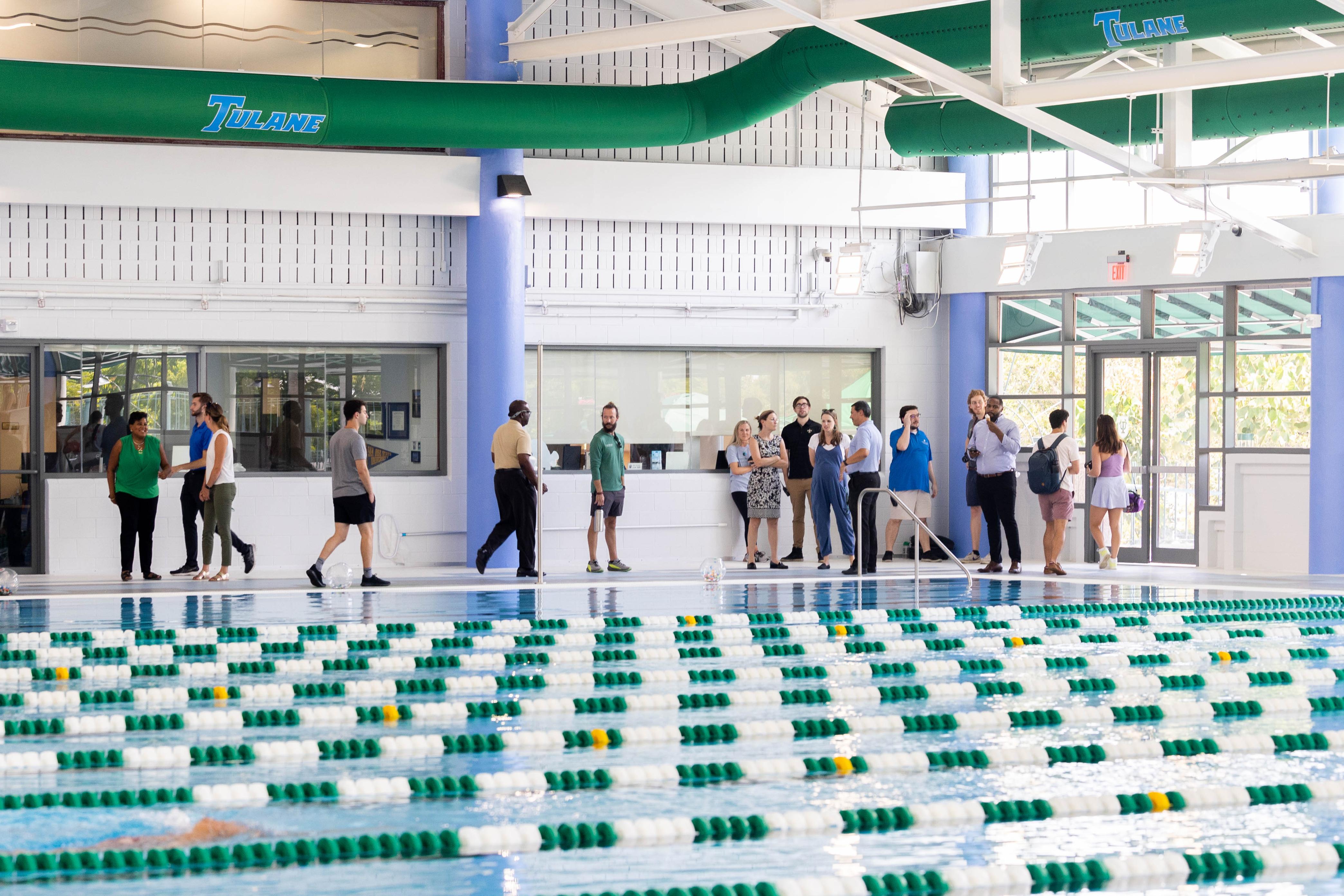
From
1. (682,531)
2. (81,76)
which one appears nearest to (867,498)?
(682,531)

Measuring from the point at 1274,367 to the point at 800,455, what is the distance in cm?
450

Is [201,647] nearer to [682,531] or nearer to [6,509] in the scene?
[6,509]

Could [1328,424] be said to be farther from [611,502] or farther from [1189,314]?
[611,502]

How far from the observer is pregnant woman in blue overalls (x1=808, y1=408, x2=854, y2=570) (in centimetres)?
1323

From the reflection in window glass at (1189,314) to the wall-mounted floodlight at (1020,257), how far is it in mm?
2024

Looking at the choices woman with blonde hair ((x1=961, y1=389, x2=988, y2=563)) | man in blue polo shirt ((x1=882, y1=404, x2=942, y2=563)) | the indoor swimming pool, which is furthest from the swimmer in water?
man in blue polo shirt ((x1=882, y1=404, x2=942, y2=563))

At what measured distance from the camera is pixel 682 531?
50.7ft

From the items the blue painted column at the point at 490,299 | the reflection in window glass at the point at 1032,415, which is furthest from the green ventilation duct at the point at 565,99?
the reflection in window glass at the point at 1032,415

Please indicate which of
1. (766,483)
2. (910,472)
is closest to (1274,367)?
(910,472)

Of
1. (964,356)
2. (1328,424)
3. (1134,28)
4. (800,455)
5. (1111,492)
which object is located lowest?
(1111,492)

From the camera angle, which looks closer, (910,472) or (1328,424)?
(1328,424)

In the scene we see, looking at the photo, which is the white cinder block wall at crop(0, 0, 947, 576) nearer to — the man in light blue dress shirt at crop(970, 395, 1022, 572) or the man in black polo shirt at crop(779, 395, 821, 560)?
the man in black polo shirt at crop(779, 395, 821, 560)

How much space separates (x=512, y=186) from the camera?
46.5 ft

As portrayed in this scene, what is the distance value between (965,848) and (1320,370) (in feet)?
34.7
